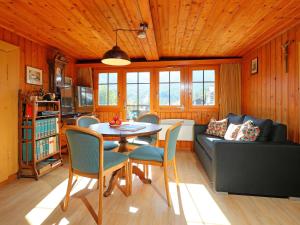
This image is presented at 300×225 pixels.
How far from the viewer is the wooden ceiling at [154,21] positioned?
2.13 meters

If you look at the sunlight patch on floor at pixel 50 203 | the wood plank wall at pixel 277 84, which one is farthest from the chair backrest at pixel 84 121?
the wood plank wall at pixel 277 84

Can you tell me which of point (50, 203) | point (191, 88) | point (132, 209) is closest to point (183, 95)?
point (191, 88)

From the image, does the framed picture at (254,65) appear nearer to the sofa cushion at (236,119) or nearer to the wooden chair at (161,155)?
the sofa cushion at (236,119)

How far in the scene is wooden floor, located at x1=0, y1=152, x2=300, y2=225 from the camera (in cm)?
183

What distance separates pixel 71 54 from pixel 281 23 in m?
3.96

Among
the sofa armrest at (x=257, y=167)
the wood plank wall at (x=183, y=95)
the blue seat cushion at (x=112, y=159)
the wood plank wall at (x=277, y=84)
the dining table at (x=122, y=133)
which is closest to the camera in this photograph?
the blue seat cushion at (x=112, y=159)

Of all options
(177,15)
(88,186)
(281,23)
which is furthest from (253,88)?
(88,186)

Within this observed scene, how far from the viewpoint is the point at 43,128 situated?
3.10m

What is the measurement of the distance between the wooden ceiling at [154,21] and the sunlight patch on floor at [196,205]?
2156mm

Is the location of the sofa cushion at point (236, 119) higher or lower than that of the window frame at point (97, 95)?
lower

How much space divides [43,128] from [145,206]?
209 centimetres

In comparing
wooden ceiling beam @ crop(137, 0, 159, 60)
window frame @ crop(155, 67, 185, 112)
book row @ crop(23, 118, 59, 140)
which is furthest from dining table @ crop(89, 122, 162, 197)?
window frame @ crop(155, 67, 185, 112)

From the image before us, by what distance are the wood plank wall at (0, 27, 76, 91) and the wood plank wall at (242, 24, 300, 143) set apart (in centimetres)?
393

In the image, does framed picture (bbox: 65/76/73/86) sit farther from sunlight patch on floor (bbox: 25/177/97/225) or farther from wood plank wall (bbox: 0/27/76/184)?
sunlight patch on floor (bbox: 25/177/97/225)
